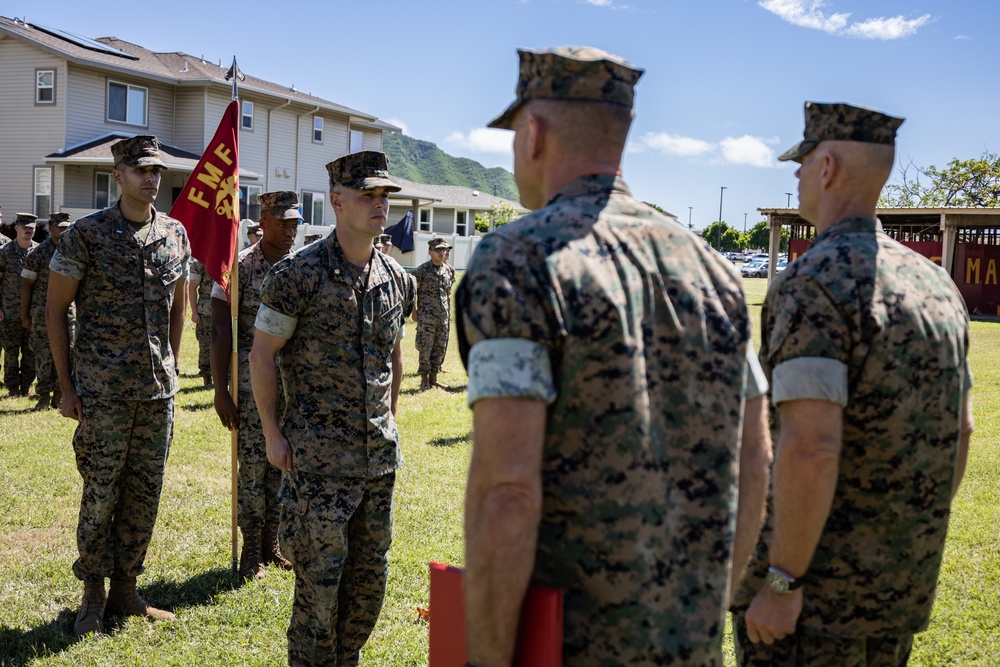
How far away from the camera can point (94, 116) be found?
28438mm

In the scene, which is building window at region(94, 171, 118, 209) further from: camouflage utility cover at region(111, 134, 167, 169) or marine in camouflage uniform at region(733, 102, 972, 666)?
marine in camouflage uniform at region(733, 102, 972, 666)

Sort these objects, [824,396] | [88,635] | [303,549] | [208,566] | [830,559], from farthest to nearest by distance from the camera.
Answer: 1. [208,566]
2. [88,635]
3. [303,549]
4. [830,559]
5. [824,396]

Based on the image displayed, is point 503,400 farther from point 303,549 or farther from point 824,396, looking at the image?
point 303,549

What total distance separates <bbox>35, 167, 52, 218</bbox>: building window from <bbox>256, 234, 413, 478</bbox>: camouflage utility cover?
27.6 meters

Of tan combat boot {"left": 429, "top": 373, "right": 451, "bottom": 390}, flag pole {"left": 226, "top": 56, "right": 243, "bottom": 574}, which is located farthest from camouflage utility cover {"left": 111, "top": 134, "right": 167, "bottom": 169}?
tan combat boot {"left": 429, "top": 373, "right": 451, "bottom": 390}

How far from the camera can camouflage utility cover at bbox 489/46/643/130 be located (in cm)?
194

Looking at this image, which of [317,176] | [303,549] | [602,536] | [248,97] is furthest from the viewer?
[317,176]

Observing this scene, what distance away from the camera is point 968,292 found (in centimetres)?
3272

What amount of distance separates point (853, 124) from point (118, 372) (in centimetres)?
396

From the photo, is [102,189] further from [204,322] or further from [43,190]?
[204,322]

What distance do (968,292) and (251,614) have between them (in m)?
33.6

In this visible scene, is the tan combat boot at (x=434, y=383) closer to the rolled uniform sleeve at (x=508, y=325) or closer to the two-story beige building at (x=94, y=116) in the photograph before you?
the rolled uniform sleeve at (x=508, y=325)

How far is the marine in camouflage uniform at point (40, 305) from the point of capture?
1026cm

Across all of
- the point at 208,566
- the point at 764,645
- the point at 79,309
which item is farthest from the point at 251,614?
the point at 764,645
